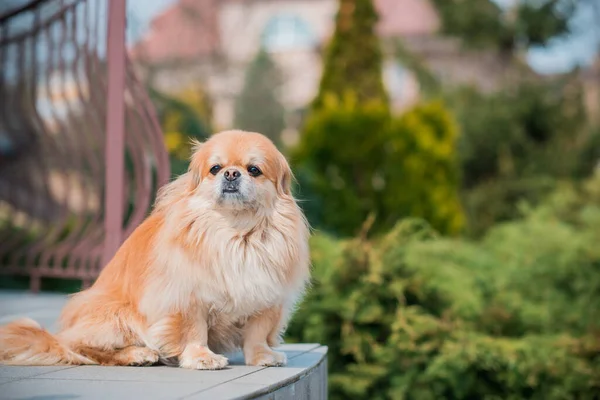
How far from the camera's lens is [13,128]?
22.9 feet

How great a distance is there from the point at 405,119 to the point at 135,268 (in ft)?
27.9

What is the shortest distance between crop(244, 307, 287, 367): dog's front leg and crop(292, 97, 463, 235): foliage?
24.0 feet

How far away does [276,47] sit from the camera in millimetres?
30734

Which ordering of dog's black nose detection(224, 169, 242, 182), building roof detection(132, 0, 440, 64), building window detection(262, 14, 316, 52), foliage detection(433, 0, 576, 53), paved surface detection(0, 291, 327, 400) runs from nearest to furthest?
paved surface detection(0, 291, 327, 400), dog's black nose detection(224, 169, 242, 182), foliage detection(433, 0, 576, 53), building roof detection(132, 0, 440, 64), building window detection(262, 14, 316, 52)

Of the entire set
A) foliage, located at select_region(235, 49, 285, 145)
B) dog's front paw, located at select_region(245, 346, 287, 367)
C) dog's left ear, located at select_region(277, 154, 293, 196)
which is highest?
foliage, located at select_region(235, 49, 285, 145)

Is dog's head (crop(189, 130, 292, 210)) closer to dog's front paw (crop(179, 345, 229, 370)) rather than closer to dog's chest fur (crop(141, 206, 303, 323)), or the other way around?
dog's chest fur (crop(141, 206, 303, 323))

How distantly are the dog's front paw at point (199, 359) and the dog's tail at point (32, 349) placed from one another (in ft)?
1.39

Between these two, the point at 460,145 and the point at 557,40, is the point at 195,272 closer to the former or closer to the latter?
the point at 460,145

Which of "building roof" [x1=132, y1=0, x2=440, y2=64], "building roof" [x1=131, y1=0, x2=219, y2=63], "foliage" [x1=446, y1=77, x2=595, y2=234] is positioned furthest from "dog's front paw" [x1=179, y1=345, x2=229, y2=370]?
"building roof" [x1=131, y1=0, x2=219, y2=63]

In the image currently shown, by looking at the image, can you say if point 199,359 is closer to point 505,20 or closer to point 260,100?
point 505,20

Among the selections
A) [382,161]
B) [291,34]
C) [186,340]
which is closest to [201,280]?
[186,340]

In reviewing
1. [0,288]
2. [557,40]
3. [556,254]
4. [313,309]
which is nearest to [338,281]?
[313,309]

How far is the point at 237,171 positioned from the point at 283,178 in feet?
1.12

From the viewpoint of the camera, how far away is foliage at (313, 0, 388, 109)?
12758 mm
